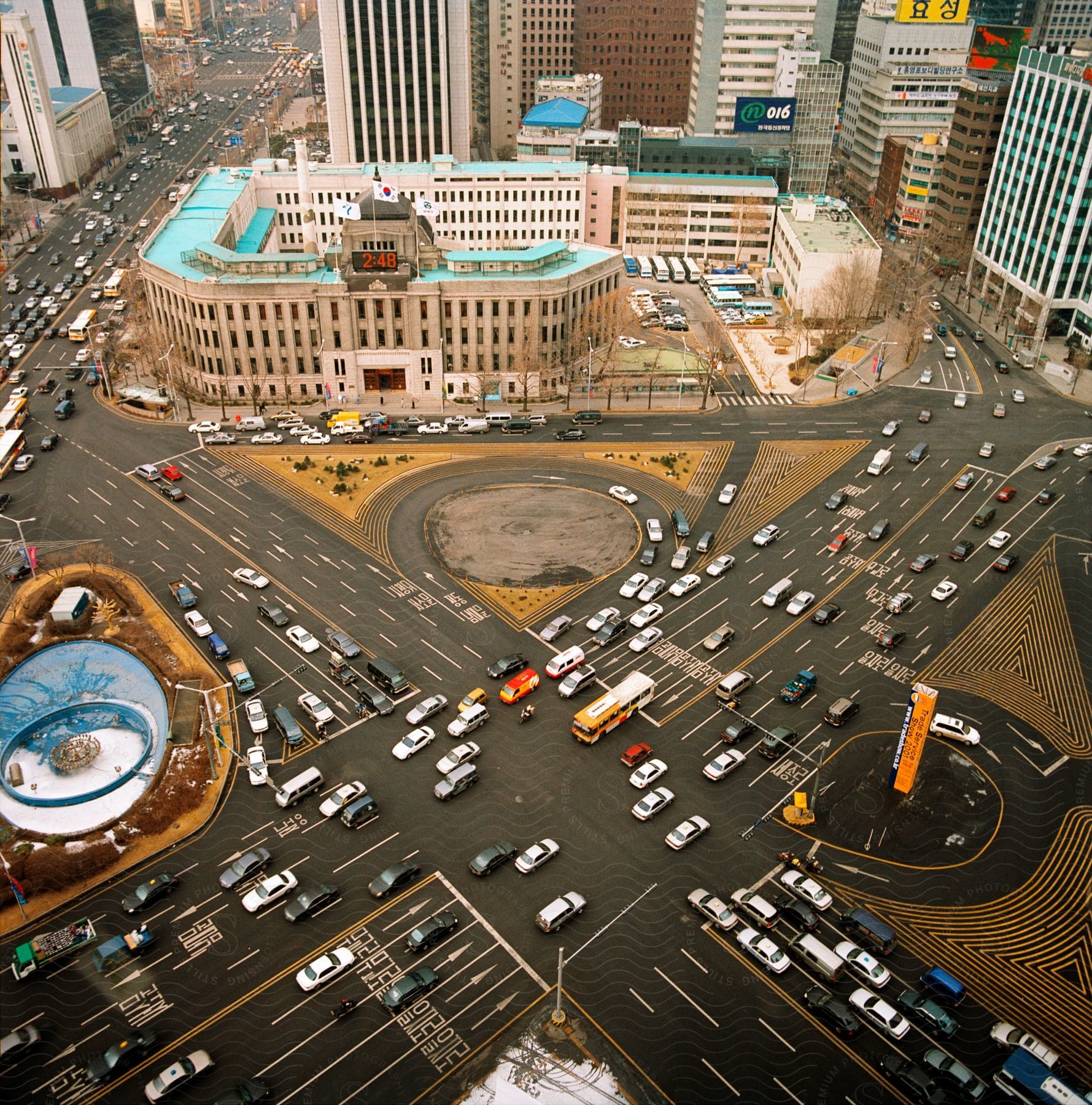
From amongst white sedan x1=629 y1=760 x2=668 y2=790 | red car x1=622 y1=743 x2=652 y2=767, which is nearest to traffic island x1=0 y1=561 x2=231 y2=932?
red car x1=622 y1=743 x2=652 y2=767

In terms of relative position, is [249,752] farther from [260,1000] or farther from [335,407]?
[335,407]

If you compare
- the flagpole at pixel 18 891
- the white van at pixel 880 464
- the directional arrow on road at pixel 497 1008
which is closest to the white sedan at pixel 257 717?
the flagpole at pixel 18 891

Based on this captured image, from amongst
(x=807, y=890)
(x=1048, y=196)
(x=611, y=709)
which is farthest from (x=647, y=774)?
(x=1048, y=196)

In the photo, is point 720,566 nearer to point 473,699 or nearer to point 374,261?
point 473,699

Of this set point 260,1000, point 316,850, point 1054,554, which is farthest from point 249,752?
point 1054,554


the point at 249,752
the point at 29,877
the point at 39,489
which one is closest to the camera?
the point at 29,877

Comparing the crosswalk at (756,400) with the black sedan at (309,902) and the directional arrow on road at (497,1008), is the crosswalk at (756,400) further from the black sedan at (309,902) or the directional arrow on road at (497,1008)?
the directional arrow on road at (497,1008)

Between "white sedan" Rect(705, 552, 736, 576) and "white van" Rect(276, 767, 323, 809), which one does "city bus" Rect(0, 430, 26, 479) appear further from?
"white sedan" Rect(705, 552, 736, 576)
